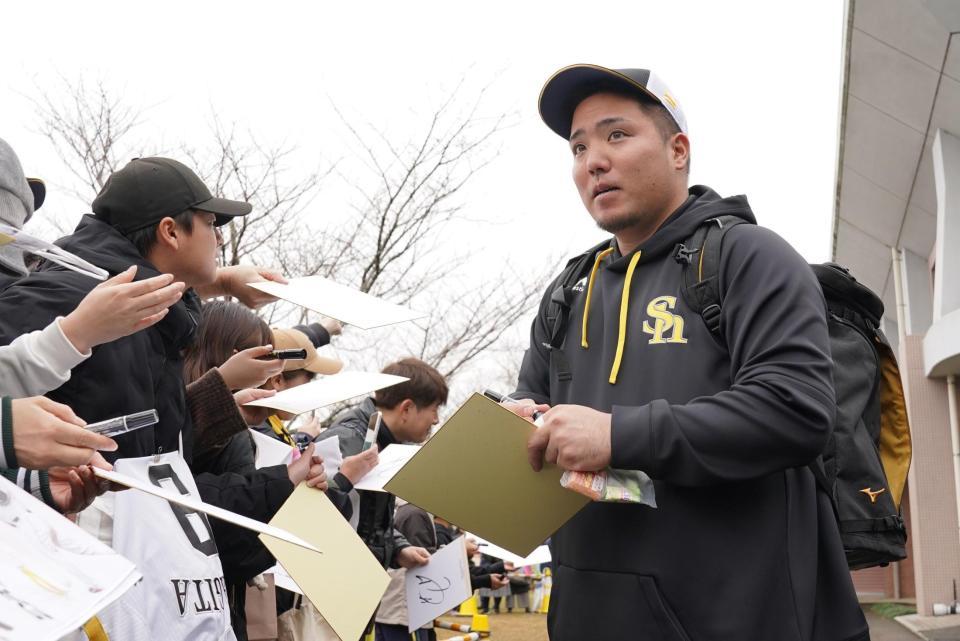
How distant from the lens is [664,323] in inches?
88.9

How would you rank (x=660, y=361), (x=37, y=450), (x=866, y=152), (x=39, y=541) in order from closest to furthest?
1. (x=39, y=541)
2. (x=37, y=450)
3. (x=660, y=361)
4. (x=866, y=152)

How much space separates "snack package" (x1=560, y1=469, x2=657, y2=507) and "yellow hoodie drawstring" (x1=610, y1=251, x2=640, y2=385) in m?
0.29

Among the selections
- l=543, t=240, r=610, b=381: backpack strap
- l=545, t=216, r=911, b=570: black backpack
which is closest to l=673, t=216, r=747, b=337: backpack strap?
l=545, t=216, r=911, b=570: black backpack

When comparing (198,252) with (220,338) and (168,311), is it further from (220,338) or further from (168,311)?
(220,338)

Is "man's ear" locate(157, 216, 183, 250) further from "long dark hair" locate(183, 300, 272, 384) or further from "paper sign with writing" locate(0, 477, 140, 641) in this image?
"paper sign with writing" locate(0, 477, 140, 641)

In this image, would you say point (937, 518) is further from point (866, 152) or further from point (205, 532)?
point (205, 532)

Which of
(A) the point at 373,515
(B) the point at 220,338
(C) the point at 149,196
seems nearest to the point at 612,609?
(C) the point at 149,196

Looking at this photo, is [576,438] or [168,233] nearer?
[576,438]

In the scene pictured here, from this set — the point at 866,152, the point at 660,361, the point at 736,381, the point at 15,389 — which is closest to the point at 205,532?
the point at 15,389

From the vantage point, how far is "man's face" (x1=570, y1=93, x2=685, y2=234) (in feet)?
8.12

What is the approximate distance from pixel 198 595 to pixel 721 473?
1.30 meters

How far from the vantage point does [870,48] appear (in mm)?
12797

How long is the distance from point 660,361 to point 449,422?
51cm

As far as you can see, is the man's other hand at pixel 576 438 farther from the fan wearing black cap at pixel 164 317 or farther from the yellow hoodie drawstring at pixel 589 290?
the fan wearing black cap at pixel 164 317
